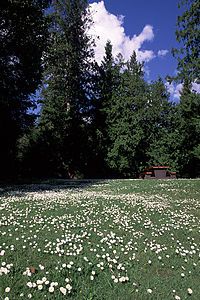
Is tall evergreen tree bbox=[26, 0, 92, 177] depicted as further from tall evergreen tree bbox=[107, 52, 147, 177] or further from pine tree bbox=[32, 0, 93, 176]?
tall evergreen tree bbox=[107, 52, 147, 177]

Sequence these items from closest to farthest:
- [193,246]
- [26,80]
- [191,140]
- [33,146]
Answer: [193,246] → [26,80] → [33,146] → [191,140]

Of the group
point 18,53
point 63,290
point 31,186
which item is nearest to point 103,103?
point 18,53

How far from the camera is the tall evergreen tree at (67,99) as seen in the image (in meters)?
28.0

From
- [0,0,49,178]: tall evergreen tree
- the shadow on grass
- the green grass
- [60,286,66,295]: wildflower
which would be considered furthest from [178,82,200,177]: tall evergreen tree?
[60,286,66,295]: wildflower

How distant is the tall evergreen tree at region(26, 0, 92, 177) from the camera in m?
28.0

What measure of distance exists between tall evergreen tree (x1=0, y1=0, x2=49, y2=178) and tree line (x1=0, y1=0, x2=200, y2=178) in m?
0.34

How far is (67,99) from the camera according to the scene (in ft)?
97.2

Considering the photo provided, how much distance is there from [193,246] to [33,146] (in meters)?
29.1

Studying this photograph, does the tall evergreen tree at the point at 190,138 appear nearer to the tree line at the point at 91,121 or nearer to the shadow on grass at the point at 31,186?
the tree line at the point at 91,121

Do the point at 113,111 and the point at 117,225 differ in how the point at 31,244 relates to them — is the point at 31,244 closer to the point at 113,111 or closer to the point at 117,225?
the point at 117,225

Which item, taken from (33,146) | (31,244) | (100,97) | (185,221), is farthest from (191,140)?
(31,244)

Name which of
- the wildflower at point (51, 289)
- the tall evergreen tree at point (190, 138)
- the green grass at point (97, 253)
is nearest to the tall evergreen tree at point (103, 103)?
the tall evergreen tree at point (190, 138)

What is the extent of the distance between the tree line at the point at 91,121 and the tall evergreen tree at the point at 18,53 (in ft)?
1.13

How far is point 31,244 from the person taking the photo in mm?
4914
